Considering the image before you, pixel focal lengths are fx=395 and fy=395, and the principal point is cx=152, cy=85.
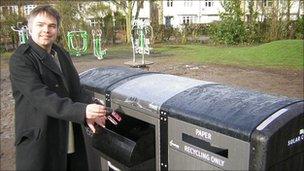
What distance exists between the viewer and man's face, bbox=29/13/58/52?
2.31 m

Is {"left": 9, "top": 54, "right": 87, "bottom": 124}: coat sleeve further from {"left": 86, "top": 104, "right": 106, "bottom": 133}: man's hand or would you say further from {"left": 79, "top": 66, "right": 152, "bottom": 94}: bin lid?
{"left": 79, "top": 66, "right": 152, "bottom": 94}: bin lid

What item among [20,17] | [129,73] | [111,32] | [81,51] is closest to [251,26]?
[111,32]

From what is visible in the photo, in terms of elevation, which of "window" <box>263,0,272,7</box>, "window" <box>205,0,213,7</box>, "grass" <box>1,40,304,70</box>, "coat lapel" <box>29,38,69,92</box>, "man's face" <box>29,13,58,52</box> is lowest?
"grass" <box>1,40,304,70</box>

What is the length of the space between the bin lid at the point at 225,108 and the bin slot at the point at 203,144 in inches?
4.4

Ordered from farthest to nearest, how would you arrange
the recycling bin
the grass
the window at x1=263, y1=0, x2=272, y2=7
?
the window at x1=263, y1=0, x2=272, y2=7 → the grass → the recycling bin

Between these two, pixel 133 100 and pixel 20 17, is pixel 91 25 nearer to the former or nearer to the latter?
pixel 20 17

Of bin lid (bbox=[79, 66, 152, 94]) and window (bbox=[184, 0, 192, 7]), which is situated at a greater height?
window (bbox=[184, 0, 192, 7])

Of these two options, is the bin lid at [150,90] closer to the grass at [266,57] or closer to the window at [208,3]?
the grass at [266,57]

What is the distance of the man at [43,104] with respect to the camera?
2162 mm

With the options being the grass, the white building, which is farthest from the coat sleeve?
the white building

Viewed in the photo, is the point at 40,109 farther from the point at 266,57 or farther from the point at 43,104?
the point at 266,57

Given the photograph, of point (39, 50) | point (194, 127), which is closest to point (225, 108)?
point (194, 127)

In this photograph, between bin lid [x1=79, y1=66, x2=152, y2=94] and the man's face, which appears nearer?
the man's face

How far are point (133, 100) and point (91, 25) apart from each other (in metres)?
18.1
